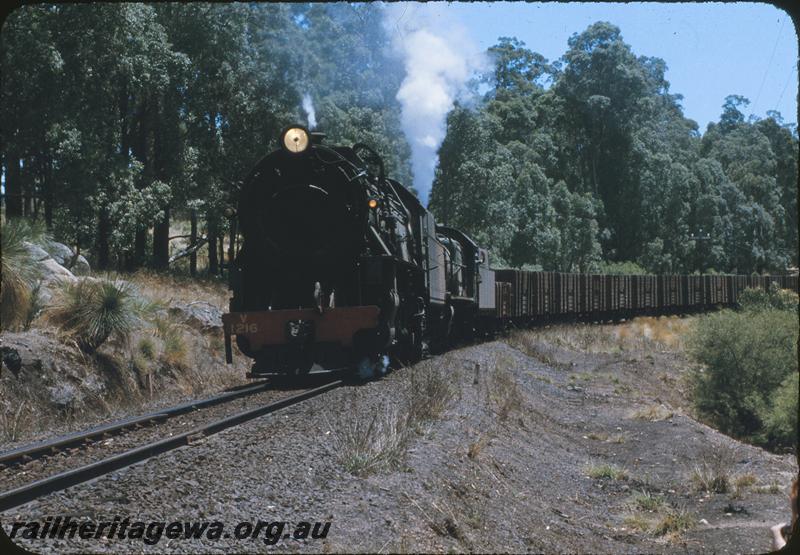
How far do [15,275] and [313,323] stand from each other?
178 inches

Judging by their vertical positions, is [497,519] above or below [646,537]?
above

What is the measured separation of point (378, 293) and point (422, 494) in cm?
628

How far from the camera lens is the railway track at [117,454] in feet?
19.0

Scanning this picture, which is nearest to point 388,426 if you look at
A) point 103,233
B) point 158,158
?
point 103,233

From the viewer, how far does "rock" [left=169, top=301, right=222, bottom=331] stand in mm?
17734

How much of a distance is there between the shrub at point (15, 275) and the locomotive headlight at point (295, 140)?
4229 millimetres

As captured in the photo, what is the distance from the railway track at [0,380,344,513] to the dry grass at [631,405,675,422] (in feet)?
21.7

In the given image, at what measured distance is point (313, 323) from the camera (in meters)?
11.9

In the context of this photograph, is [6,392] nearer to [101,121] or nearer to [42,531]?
[42,531]

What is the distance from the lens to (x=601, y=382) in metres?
19.6

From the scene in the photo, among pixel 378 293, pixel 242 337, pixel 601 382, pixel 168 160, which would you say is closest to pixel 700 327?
pixel 601 382

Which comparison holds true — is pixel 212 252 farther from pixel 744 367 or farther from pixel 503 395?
pixel 503 395

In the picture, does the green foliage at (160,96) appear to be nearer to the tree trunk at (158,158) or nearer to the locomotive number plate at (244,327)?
the tree trunk at (158,158)

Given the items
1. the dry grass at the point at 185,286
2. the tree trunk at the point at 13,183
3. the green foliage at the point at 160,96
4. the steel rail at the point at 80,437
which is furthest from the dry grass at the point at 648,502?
the tree trunk at the point at 13,183
